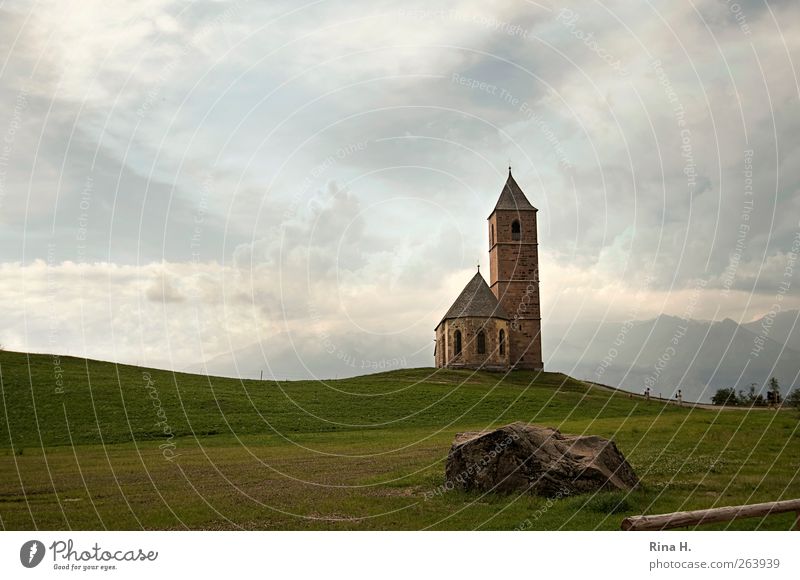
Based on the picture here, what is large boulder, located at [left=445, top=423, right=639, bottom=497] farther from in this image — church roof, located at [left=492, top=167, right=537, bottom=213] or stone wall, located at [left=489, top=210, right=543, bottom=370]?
church roof, located at [left=492, top=167, right=537, bottom=213]

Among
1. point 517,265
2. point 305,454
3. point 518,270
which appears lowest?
point 305,454

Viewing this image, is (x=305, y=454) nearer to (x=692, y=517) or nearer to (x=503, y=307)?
(x=692, y=517)

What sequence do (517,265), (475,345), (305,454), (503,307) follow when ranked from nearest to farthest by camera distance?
(305,454), (475,345), (503,307), (517,265)

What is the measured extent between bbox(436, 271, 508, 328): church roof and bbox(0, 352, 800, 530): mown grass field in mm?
16477

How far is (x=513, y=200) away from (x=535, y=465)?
2767 inches

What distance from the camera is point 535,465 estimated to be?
14.9 metres

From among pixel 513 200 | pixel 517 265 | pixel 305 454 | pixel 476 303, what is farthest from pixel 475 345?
pixel 305 454

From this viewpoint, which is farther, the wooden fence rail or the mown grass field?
the mown grass field

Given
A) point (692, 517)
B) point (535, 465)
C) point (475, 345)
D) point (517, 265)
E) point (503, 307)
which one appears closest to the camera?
point (692, 517)

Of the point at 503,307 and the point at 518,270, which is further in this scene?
the point at 518,270

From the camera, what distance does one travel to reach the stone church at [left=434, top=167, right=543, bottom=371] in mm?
71938

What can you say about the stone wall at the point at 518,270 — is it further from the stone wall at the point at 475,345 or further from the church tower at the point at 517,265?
the stone wall at the point at 475,345

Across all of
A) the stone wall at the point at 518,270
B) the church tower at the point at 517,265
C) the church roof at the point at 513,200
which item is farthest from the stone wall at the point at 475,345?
the church roof at the point at 513,200

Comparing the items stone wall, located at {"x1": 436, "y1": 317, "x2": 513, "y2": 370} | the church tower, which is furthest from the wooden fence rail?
the church tower
